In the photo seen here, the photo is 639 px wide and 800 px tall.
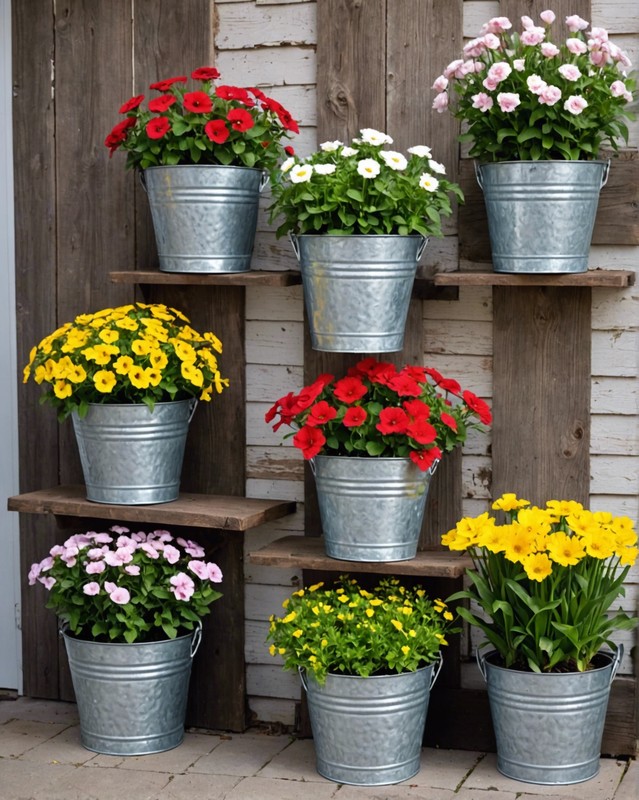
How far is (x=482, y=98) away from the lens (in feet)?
10.2

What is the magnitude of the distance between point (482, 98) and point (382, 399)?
0.80 metres

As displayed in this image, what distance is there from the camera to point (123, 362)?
3375 millimetres

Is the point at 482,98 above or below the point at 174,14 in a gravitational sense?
below

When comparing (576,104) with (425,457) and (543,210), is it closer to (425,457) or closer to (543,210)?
(543,210)

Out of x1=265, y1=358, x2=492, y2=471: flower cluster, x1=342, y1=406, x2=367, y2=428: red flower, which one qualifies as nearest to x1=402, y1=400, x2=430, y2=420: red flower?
x1=265, y1=358, x2=492, y2=471: flower cluster

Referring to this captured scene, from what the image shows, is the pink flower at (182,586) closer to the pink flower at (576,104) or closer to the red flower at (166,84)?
Result: the red flower at (166,84)

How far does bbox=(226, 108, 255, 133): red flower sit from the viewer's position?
332cm

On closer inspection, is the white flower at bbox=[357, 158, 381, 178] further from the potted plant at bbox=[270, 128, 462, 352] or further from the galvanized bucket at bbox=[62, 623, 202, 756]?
the galvanized bucket at bbox=[62, 623, 202, 756]

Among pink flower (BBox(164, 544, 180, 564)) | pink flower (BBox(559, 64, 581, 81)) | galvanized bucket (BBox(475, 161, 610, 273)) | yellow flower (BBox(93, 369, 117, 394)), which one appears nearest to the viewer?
pink flower (BBox(559, 64, 581, 81))

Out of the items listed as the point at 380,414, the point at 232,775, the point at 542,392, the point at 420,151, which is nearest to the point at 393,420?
the point at 380,414

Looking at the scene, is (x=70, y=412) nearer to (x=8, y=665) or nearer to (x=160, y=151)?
(x=160, y=151)

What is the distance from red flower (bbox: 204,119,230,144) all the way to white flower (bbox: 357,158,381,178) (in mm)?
391

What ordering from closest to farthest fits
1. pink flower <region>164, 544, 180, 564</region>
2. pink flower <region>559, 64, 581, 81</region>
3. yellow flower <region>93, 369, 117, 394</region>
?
pink flower <region>559, 64, 581, 81</region> → yellow flower <region>93, 369, 117, 394</region> → pink flower <region>164, 544, 180, 564</region>

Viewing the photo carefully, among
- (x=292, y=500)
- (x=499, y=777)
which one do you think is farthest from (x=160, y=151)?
(x=499, y=777)
